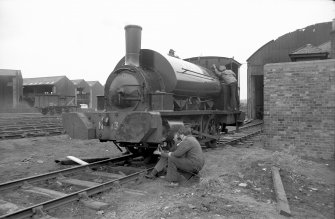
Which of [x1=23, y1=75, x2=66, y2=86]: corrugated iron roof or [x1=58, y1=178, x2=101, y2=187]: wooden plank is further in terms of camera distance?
[x1=23, y1=75, x2=66, y2=86]: corrugated iron roof

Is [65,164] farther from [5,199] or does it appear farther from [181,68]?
[181,68]

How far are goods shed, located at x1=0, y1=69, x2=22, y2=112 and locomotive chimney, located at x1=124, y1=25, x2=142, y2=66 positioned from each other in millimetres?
31205

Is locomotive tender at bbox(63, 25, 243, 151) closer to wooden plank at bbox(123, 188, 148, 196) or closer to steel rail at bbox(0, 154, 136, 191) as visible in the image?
steel rail at bbox(0, 154, 136, 191)

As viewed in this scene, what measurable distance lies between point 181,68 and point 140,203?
4155 mm

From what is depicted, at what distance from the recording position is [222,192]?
5168 millimetres

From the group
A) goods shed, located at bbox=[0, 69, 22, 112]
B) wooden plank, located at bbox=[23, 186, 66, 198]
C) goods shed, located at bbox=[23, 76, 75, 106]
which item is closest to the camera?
wooden plank, located at bbox=[23, 186, 66, 198]

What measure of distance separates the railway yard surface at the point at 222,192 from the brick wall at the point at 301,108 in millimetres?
384

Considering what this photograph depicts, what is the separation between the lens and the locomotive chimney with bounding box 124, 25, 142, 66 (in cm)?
738

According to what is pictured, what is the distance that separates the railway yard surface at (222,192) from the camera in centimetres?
429

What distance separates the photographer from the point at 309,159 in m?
7.79

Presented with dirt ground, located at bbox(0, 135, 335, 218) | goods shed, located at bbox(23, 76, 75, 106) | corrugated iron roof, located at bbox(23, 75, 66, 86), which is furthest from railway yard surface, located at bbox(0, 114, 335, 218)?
corrugated iron roof, located at bbox(23, 75, 66, 86)

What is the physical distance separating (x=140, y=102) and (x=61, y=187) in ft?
8.01

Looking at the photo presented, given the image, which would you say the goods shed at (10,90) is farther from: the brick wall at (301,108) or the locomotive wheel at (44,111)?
the brick wall at (301,108)

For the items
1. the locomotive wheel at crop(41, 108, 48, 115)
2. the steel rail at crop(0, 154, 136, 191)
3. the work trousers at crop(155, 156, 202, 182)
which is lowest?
the steel rail at crop(0, 154, 136, 191)
